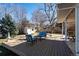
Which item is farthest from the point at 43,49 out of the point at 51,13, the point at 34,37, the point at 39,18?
the point at 51,13

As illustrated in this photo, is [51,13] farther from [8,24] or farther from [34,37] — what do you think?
[8,24]

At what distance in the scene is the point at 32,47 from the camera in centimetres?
929

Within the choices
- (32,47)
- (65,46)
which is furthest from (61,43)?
(32,47)

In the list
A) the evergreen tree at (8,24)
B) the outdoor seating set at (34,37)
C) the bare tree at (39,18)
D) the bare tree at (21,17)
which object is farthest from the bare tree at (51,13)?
the evergreen tree at (8,24)

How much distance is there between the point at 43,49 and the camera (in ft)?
30.4

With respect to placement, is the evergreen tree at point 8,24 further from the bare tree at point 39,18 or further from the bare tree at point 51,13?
the bare tree at point 51,13

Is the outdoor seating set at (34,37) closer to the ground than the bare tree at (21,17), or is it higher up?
closer to the ground

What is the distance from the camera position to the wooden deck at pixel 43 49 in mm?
9195

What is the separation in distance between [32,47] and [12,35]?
877mm

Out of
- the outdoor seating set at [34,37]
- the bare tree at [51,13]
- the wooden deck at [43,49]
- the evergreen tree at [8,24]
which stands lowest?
the wooden deck at [43,49]

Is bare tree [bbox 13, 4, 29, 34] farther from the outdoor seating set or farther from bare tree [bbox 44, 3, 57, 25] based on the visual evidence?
bare tree [bbox 44, 3, 57, 25]

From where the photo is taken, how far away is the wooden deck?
30.2 ft

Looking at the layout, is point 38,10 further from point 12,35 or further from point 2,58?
point 2,58

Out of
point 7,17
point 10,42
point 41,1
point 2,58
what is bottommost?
point 2,58
